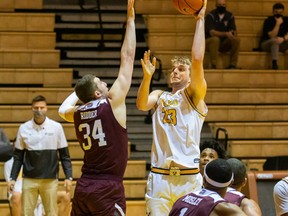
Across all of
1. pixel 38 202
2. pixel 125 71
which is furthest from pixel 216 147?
pixel 38 202

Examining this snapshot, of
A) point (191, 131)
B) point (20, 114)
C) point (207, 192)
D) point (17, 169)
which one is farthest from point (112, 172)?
point (20, 114)

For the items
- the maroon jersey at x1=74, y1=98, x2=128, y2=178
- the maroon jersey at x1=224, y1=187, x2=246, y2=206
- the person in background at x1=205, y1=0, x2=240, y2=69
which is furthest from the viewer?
the person in background at x1=205, y1=0, x2=240, y2=69

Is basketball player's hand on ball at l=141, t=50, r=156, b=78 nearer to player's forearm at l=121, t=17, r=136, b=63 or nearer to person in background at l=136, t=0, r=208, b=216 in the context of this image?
person in background at l=136, t=0, r=208, b=216

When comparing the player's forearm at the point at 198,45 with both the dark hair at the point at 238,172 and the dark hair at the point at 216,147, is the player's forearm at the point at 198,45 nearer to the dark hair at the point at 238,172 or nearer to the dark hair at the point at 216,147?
the dark hair at the point at 216,147

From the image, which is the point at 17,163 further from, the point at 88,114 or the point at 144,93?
the point at 88,114

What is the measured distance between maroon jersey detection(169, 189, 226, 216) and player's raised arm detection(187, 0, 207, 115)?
6.00 ft

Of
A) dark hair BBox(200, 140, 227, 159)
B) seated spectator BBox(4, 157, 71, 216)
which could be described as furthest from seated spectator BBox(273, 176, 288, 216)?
seated spectator BBox(4, 157, 71, 216)

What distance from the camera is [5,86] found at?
41.8 feet

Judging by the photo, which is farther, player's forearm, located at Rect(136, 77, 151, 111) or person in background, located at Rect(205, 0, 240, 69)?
person in background, located at Rect(205, 0, 240, 69)

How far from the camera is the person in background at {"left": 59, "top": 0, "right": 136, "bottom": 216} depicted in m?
6.14

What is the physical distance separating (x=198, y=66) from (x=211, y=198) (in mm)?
1945

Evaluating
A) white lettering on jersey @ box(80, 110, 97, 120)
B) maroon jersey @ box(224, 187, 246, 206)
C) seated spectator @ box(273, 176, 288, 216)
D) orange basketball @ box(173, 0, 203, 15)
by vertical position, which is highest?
orange basketball @ box(173, 0, 203, 15)

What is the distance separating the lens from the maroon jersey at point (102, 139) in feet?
20.1

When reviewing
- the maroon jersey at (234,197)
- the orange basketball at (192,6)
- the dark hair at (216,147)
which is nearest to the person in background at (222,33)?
the dark hair at (216,147)
